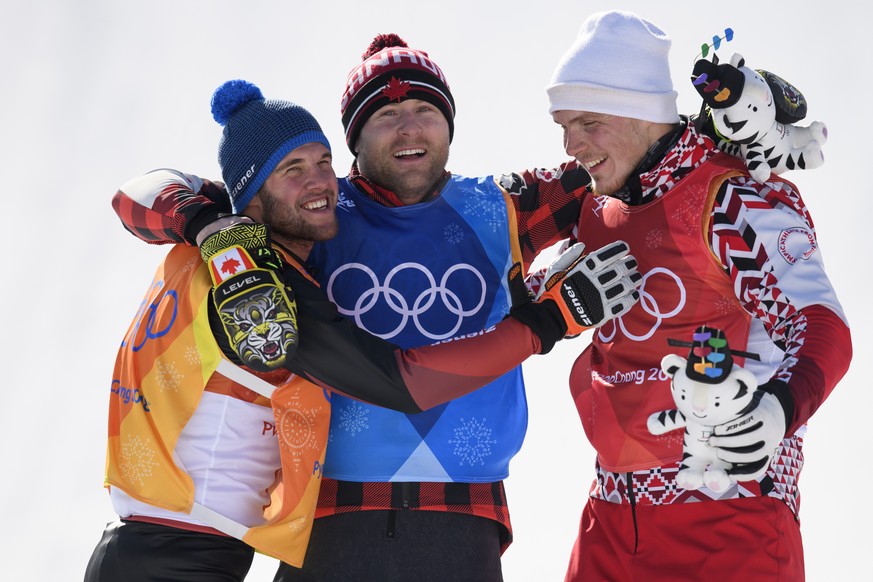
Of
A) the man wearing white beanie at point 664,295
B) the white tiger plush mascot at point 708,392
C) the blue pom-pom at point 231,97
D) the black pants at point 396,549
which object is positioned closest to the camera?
the white tiger plush mascot at point 708,392

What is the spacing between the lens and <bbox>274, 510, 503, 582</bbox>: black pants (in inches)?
128

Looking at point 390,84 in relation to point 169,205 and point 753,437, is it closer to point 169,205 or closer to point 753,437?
point 169,205

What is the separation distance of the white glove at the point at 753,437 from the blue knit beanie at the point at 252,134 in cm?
183

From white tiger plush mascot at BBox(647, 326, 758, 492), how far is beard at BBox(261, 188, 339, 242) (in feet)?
4.87

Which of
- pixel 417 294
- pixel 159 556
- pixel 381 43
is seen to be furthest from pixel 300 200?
pixel 159 556

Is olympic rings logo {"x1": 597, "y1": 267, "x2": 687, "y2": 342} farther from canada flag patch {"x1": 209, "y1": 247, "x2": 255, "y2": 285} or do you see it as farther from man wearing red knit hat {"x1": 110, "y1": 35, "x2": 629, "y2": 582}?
canada flag patch {"x1": 209, "y1": 247, "x2": 255, "y2": 285}

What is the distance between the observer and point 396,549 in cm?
328

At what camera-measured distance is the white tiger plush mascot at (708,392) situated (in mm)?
2197

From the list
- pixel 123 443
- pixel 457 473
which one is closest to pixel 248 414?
pixel 123 443

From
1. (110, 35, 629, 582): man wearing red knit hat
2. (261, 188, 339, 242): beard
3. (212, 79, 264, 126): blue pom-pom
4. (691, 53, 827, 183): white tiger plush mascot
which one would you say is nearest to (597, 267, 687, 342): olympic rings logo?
(110, 35, 629, 582): man wearing red knit hat

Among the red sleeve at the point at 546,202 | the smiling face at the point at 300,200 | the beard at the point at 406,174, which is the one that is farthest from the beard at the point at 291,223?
the red sleeve at the point at 546,202

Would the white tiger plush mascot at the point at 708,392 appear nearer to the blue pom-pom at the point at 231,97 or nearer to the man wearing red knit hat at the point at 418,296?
the man wearing red knit hat at the point at 418,296

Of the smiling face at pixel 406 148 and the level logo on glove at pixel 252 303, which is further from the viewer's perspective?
the smiling face at pixel 406 148

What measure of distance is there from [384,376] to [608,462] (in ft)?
2.55
